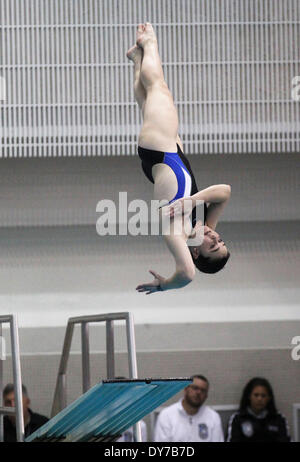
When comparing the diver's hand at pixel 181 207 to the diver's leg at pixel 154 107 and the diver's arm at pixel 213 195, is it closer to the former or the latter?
the diver's arm at pixel 213 195

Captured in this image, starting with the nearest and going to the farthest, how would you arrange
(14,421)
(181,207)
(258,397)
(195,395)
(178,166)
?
(181,207) < (178,166) < (14,421) < (195,395) < (258,397)

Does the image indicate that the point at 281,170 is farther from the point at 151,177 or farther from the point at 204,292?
the point at 151,177

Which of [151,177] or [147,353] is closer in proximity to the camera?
[151,177]

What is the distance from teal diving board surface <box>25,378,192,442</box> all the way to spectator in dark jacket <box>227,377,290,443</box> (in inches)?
106

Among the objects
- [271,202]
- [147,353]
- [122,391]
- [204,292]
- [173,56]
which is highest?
[173,56]

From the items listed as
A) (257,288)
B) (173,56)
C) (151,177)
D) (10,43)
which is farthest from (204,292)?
(151,177)

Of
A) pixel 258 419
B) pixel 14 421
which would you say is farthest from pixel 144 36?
pixel 258 419

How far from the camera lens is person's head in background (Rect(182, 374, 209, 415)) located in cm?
814

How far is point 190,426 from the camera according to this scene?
812 cm

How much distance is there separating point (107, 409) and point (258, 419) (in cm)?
316

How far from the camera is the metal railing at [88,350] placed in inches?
221

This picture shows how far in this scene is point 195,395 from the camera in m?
8.15

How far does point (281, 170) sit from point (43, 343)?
2974mm

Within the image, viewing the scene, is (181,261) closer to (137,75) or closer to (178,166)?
(178,166)
